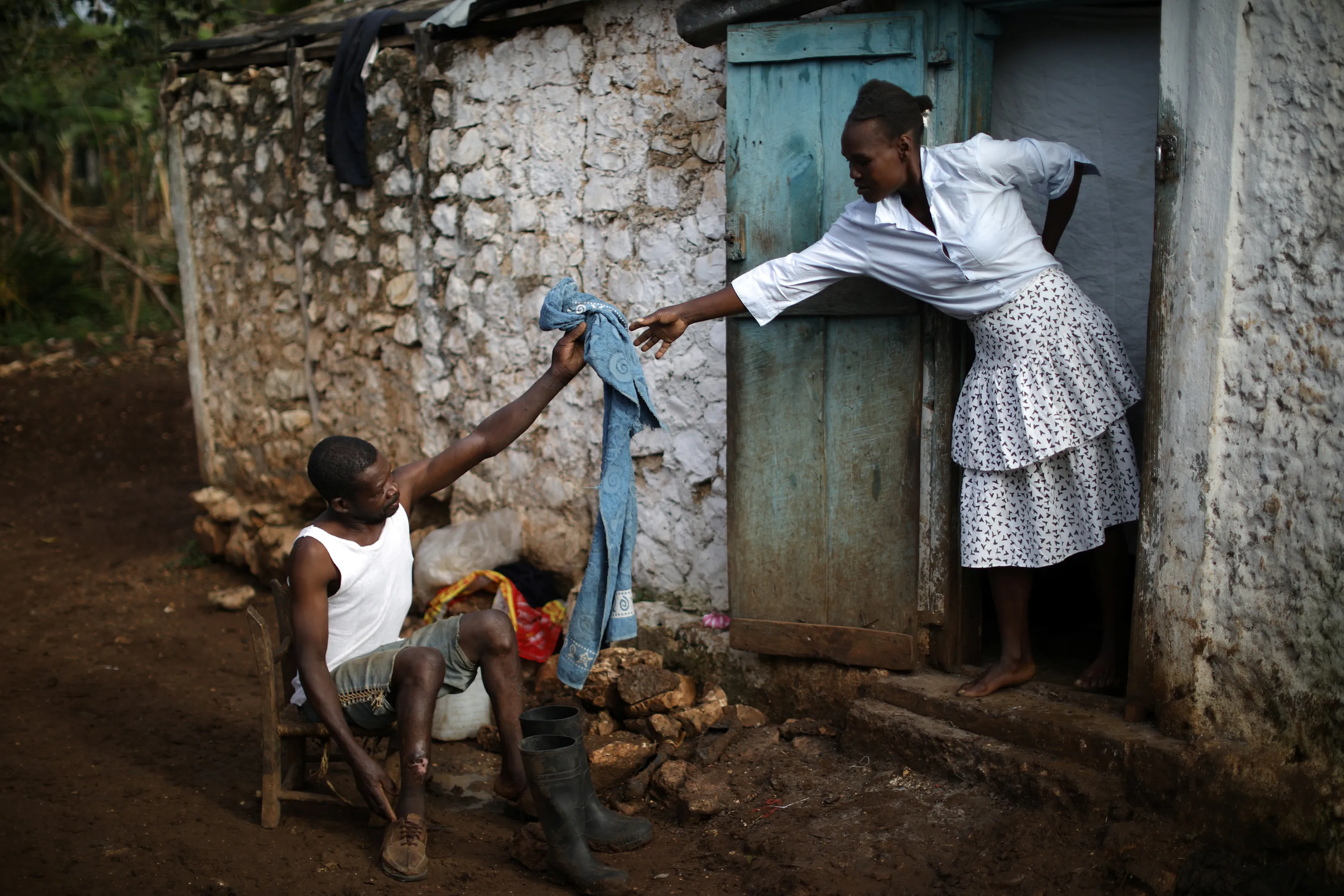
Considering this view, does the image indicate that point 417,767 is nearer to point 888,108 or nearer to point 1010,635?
point 1010,635

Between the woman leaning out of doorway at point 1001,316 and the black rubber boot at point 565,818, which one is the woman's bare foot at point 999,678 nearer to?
the woman leaning out of doorway at point 1001,316

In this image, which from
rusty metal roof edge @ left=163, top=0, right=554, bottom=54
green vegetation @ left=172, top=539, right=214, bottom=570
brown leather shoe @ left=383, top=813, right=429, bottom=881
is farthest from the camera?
green vegetation @ left=172, top=539, right=214, bottom=570

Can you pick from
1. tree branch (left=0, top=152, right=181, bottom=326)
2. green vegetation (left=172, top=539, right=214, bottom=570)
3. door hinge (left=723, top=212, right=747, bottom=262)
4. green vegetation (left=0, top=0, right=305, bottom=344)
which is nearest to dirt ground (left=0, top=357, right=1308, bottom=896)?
green vegetation (left=172, top=539, right=214, bottom=570)

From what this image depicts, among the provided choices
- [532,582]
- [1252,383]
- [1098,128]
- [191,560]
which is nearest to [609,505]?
[532,582]

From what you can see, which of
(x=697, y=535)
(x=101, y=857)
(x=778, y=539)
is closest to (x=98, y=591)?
(x=101, y=857)

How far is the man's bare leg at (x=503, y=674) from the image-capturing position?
10.9ft

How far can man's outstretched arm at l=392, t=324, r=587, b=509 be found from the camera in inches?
129

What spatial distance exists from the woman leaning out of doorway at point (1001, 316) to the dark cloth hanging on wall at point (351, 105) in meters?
2.62

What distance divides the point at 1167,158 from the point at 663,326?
1438 millimetres

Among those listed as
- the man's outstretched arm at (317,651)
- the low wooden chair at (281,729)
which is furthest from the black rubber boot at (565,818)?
the low wooden chair at (281,729)

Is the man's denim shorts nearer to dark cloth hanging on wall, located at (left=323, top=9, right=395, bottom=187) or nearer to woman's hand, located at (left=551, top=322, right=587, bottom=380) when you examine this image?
woman's hand, located at (left=551, top=322, right=587, bottom=380)

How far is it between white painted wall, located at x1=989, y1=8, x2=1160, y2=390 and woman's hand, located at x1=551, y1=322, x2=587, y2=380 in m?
1.58

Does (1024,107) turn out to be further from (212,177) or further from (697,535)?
(212,177)

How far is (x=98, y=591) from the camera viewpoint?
6.09m
